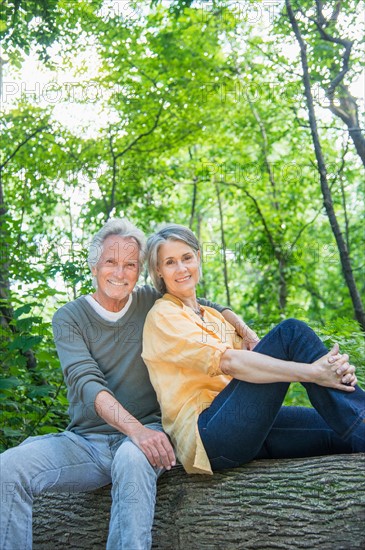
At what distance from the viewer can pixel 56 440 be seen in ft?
9.04

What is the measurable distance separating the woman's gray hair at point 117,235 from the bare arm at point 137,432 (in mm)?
695

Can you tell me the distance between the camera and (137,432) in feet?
8.58

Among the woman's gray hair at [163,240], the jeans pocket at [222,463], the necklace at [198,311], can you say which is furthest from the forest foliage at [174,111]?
the jeans pocket at [222,463]

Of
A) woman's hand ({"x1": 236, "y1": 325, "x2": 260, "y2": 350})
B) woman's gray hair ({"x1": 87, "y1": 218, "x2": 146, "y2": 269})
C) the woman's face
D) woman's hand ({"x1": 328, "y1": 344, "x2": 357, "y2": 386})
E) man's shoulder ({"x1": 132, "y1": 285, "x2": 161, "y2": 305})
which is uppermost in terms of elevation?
woman's gray hair ({"x1": 87, "y1": 218, "x2": 146, "y2": 269})

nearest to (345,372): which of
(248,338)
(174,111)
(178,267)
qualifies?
(248,338)

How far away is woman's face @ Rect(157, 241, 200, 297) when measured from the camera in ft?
9.74

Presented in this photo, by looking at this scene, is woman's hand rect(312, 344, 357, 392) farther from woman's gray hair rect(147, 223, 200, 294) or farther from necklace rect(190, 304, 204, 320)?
woman's gray hair rect(147, 223, 200, 294)

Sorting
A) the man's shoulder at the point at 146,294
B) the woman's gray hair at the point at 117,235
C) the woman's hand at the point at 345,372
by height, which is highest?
the woman's gray hair at the point at 117,235

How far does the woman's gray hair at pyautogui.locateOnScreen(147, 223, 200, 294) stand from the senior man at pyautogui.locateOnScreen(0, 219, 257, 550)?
6cm

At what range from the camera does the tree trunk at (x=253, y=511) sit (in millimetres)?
2434

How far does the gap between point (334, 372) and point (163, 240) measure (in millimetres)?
1001

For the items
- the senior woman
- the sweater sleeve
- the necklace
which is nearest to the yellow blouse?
the senior woman

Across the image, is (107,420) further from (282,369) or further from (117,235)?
(117,235)

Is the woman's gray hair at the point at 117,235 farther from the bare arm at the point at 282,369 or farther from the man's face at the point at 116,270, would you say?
the bare arm at the point at 282,369
